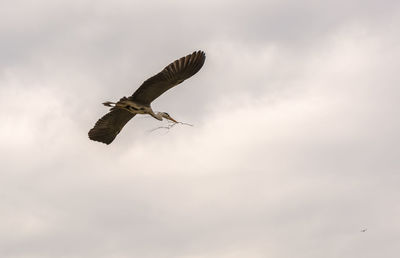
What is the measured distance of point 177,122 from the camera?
41.2 m

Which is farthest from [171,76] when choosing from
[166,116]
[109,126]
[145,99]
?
[109,126]

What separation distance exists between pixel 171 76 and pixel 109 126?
7049 mm

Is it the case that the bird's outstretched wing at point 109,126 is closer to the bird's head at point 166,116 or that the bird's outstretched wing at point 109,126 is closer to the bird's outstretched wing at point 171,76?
the bird's head at point 166,116

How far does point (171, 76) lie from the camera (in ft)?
126

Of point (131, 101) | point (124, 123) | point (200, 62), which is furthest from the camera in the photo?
point (124, 123)

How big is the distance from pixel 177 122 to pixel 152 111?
1.26 meters

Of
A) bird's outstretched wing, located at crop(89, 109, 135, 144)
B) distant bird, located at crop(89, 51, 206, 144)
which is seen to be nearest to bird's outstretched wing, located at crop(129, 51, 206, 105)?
distant bird, located at crop(89, 51, 206, 144)

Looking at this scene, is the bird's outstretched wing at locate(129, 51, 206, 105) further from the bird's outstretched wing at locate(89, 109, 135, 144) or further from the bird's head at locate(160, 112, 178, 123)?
the bird's outstretched wing at locate(89, 109, 135, 144)

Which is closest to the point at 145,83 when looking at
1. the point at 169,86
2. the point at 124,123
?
the point at 169,86

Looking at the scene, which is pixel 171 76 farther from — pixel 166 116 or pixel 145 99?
pixel 166 116

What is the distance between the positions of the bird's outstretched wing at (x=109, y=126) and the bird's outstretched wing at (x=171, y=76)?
3380mm

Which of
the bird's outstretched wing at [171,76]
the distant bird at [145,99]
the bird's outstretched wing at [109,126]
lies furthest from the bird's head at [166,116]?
the bird's outstretched wing at [109,126]

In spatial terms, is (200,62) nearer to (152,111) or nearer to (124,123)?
(152,111)

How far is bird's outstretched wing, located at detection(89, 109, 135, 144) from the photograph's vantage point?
43344 millimetres
